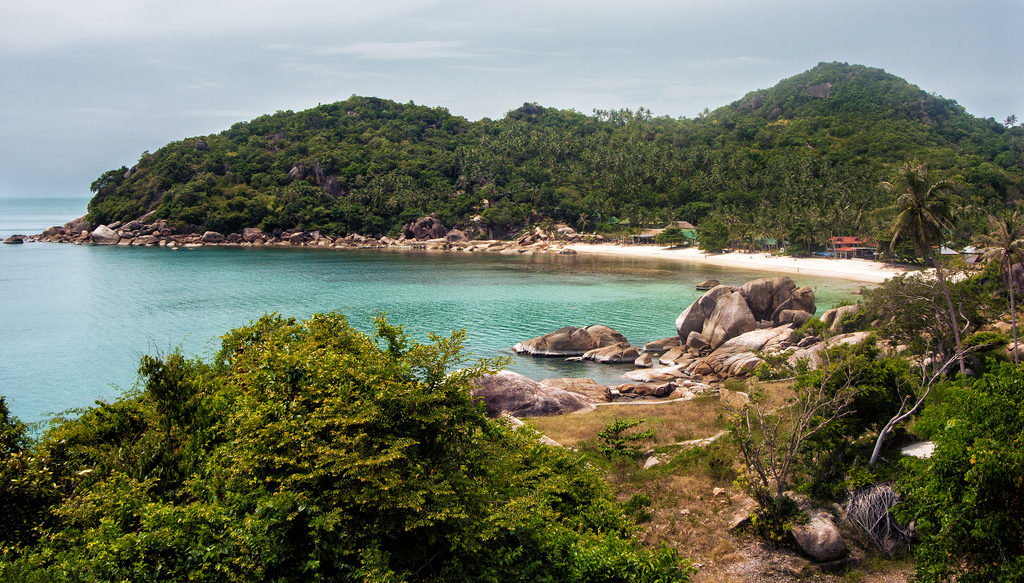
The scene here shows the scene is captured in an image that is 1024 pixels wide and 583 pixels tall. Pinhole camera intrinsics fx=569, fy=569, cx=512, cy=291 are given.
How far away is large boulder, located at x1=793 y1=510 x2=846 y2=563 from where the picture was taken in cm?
1233

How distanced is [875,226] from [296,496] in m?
91.1

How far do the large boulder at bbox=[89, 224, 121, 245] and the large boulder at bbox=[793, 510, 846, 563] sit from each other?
139327 millimetres

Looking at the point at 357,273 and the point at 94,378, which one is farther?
the point at 357,273

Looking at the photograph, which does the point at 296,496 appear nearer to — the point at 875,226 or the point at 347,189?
the point at 875,226

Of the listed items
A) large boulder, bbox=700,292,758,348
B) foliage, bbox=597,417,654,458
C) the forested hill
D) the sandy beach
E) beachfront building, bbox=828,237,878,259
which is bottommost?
foliage, bbox=597,417,654,458

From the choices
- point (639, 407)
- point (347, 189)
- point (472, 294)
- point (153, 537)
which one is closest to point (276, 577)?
point (153, 537)

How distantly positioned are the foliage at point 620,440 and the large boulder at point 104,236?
433 feet

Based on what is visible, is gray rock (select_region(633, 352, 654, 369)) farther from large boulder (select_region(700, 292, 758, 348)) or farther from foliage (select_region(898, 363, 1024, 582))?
foliage (select_region(898, 363, 1024, 582))

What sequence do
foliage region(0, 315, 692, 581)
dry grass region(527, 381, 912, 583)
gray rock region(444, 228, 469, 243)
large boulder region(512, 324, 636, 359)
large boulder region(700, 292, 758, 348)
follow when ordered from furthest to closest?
1. gray rock region(444, 228, 469, 243)
2. large boulder region(512, 324, 636, 359)
3. large boulder region(700, 292, 758, 348)
4. dry grass region(527, 381, 912, 583)
5. foliage region(0, 315, 692, 581)

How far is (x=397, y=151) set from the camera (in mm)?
153500

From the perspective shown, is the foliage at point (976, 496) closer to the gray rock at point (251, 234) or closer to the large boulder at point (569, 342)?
the large boulder at point (569, 342)

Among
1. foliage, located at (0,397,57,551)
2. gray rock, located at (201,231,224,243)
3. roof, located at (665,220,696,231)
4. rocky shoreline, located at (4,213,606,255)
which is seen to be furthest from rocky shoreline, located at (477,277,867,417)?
gray rock, located at (201,231,224,243)

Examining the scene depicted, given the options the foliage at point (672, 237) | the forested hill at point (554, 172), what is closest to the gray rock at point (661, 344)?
the forested hill at point (554, 172)

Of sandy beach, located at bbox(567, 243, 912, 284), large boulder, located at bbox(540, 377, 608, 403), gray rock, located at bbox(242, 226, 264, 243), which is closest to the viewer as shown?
large boulder, located at bbox(540, 377, 608, 403)
